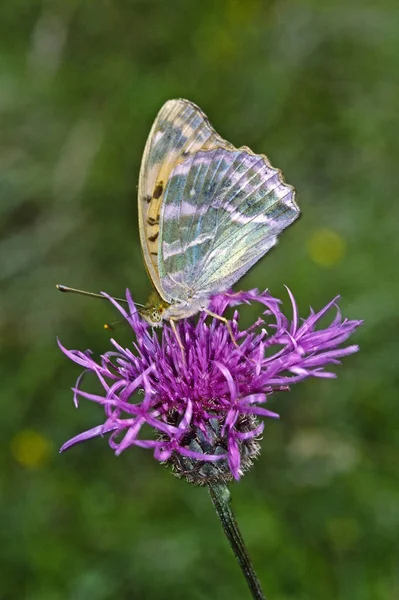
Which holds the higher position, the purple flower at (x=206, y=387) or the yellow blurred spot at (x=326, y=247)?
the yellow blurred spot at (x=326, y=247)

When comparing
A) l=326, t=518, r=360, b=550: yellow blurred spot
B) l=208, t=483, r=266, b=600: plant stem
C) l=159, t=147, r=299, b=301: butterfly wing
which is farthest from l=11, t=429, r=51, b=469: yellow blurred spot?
l=208, t=483, r=266, b=600: plant stem

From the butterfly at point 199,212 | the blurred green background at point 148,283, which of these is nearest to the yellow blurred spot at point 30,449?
the blurred green background at point 148,283

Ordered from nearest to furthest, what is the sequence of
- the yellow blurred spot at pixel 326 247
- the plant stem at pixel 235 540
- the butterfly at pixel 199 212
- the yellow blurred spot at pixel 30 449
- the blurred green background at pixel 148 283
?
1. the plant stem at pixel 235 540
2. the butterfly at pixel 199 212
3. the blurred green background at pixel 148 283
4. the yellow blurred spot at pixel 30 449
5. the yellow blurred spot at pixel 326 247

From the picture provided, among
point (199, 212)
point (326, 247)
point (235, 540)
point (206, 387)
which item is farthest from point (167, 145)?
point (326, 247)

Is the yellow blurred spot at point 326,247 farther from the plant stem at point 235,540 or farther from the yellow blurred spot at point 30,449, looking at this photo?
the plant stem at point 235,540

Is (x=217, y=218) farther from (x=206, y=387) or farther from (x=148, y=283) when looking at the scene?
(x=148, y=283)

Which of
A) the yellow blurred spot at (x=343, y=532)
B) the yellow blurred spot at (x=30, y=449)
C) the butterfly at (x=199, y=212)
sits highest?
the butterfly at (x=199, y=212)

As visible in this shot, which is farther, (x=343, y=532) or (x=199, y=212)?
(x=343, y=532)
